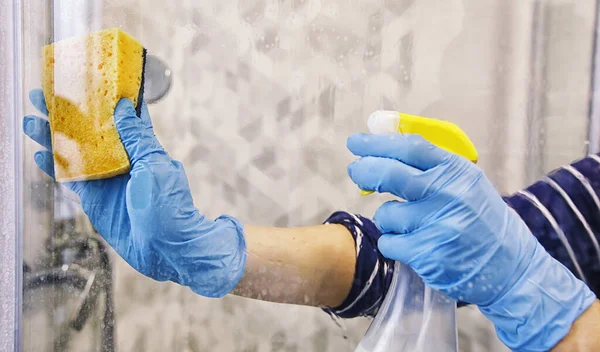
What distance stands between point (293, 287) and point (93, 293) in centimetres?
30

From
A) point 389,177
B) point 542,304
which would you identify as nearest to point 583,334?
point 542,304

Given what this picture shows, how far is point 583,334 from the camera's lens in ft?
1.55

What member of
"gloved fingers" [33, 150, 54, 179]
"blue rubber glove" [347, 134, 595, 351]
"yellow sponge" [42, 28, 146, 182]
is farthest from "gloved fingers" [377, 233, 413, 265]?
"gloved fingers" [33, 150, 54, 179]

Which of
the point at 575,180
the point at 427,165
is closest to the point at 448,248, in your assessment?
the point at 427,165

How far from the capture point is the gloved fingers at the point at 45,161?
1.82ft

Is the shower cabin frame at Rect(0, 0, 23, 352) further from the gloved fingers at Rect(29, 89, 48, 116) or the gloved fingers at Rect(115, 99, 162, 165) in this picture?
the gloved fingers at Rect(115, 99, 162, 165)

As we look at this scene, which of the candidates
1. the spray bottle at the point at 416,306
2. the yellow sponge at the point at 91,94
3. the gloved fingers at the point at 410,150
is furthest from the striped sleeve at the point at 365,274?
the yellow sponge at the point at 91,94

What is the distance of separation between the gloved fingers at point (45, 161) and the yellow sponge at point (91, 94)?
0.9 inches

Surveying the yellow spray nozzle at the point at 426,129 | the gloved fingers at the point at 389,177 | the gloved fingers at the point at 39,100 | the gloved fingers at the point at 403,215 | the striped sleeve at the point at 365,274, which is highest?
the gloved fingers at the point at 39,100

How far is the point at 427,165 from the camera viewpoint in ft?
1.46

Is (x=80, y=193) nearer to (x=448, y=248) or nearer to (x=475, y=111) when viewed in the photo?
(x=448, y=248)

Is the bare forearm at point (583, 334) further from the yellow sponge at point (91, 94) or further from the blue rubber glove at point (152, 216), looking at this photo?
the yellow sponge at point (91, 94)

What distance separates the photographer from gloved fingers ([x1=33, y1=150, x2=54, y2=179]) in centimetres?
55

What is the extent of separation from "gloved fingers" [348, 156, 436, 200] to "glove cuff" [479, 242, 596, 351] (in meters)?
0.15
